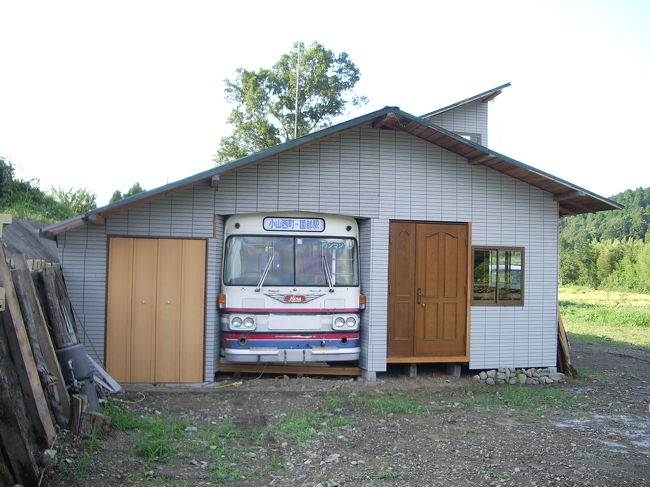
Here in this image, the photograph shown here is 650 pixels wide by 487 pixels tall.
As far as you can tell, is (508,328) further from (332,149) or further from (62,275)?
(62,275)

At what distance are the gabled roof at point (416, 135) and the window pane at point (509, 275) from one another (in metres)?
1.30

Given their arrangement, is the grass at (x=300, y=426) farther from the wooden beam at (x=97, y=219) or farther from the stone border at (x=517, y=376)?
the wooden beam at (x=97, y=219)

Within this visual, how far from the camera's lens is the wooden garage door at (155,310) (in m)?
9.02

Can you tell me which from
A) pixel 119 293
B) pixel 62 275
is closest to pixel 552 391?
pixel 119 293

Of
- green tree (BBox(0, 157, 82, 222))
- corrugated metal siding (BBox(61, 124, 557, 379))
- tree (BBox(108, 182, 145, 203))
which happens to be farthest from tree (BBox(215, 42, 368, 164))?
corrugated metal siding (BBox(61, 124, 557, 379))

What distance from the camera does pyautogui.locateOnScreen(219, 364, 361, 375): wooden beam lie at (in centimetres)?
947

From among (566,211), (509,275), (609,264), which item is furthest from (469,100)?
(609,264)

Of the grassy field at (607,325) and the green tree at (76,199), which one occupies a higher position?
the green tree at (76,199)

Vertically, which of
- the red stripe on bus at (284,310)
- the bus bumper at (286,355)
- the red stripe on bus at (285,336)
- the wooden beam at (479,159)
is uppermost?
the wooden beam at (479,159)

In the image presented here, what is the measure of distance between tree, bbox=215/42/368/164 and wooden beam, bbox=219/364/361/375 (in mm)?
24279

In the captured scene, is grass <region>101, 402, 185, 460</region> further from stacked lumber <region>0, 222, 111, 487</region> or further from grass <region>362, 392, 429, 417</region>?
grass <region>362, 392, 429, 417</region>

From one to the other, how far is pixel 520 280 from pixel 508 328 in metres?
0.86

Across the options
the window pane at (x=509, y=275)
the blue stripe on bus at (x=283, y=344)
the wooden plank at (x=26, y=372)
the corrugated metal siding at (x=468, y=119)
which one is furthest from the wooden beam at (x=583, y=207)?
the wooden plank at (x=26, y=372)

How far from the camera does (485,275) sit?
10172mm
